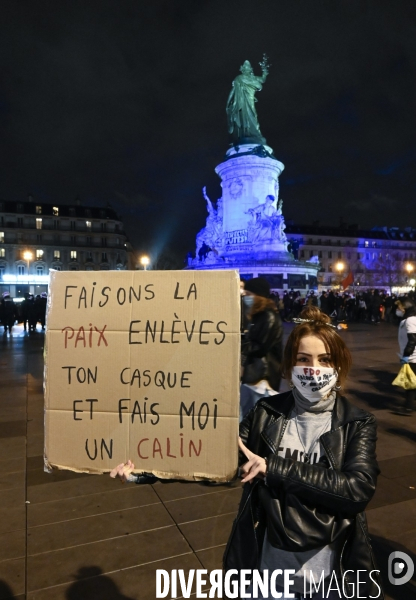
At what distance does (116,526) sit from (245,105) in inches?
1690

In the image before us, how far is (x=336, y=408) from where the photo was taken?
6.32 feet

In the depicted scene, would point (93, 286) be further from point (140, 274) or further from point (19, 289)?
point (19, 289)

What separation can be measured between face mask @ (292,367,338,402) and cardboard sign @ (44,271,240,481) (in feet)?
0.88

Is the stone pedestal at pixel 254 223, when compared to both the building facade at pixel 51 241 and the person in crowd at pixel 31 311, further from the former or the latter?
the building facade at pixel 51 241

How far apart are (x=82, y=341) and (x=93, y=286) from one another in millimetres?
244

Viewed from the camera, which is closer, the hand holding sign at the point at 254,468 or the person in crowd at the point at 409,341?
Result: the hand holding sign at the point at 254,468

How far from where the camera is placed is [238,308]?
1954mm

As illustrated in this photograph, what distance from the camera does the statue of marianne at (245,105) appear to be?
41625 millimetres

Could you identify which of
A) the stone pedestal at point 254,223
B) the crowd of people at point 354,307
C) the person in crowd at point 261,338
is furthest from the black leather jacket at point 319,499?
→ the stone pedestal at point 254,223

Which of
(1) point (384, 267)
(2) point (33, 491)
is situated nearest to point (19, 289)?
(1) point (384, 267)

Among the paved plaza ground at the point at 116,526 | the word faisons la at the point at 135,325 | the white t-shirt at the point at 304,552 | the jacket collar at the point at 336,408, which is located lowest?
the paved plaza ground at the point at 116,526

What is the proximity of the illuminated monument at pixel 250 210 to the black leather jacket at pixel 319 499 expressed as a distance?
115 ft

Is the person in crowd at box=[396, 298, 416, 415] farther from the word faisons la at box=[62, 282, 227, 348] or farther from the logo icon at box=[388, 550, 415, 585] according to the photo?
the word faisons la at box=[62, 282, 227, 348]

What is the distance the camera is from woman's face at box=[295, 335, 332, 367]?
1.98 meters
